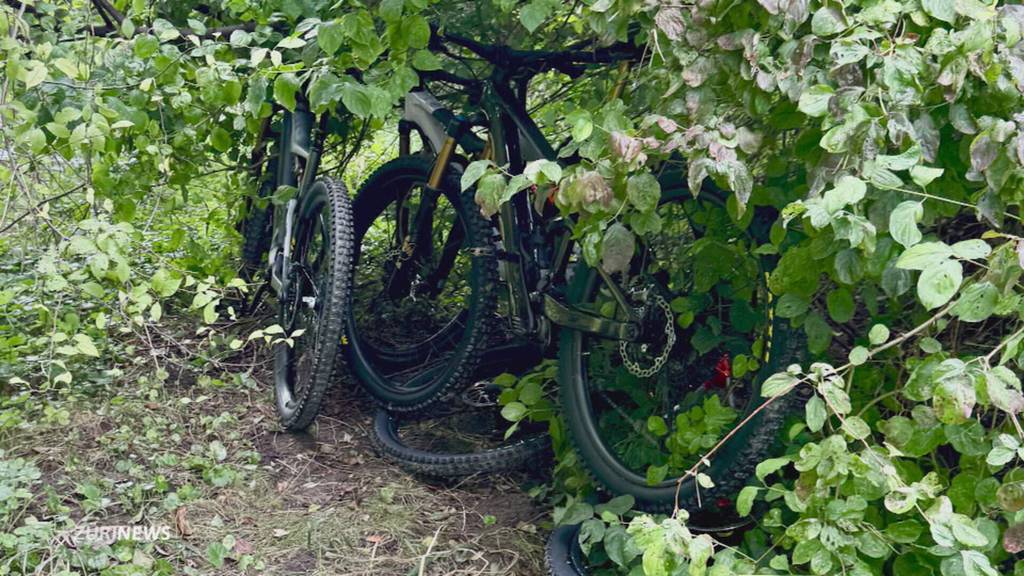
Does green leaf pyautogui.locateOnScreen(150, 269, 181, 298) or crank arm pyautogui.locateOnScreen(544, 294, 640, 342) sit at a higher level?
green leaf pyautogui.locateOnScreen(150, 269, 181, 298)

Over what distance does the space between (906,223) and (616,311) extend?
1227 mm

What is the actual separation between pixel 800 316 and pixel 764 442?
12.7 inches

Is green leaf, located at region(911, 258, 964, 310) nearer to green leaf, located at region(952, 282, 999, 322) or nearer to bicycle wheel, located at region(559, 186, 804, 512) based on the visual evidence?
green leaf, located at region(952, 282, 999, 322)

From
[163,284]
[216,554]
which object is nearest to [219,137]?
[163,284]

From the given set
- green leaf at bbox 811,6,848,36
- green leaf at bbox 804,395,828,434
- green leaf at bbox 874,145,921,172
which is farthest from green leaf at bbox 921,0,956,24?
green leaf at bbox 804,395,828,434

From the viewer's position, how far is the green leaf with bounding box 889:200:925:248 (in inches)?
63.0

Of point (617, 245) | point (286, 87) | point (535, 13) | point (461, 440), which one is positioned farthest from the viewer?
point (461, 440)

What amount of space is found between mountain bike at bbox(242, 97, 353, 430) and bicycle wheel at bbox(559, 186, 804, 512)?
2.57ft

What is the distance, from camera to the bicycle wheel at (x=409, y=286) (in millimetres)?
3400

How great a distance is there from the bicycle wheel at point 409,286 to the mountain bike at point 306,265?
205 mm

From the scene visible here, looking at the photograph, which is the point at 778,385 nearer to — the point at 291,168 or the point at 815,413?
the point at 815,413

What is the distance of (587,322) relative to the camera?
2.79m

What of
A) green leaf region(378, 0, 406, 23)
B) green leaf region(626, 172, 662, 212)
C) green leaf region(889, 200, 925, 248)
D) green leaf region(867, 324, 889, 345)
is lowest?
green leaf region(867, 324, 889, 345)

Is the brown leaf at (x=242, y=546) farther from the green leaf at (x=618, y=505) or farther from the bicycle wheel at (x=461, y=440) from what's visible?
the green leaf at (x=618, y=505)
